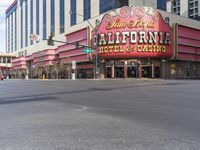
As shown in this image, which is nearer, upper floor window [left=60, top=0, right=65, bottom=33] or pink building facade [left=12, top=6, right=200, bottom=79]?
pink building facade [left=12, top=6, right=200, bottom=79]

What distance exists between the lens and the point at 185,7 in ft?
314

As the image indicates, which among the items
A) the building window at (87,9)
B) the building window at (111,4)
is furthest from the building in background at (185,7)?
the building window at (111,4)

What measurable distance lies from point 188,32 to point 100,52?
19.8 meters

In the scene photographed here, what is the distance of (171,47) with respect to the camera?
45.1 meters

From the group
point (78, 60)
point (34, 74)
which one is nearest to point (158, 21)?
point (78, 60)

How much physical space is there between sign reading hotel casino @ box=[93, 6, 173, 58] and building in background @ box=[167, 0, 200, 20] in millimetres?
56316

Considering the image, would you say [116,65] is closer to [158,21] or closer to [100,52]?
[100,52]

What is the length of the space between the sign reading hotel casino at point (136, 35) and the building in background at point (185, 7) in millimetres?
56316

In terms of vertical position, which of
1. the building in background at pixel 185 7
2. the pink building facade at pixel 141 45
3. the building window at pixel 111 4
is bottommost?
the pink building facade at pixel 141 45

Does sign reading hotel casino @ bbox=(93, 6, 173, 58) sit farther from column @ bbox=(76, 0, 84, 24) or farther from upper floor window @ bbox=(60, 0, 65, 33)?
upper floor window @ bbox=(60, 0, 65, 33)

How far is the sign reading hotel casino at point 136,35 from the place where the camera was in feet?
140

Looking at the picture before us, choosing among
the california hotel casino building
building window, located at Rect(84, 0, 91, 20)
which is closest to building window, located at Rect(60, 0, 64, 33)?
the california hotel casino building

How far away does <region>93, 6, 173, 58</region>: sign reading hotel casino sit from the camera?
140ft

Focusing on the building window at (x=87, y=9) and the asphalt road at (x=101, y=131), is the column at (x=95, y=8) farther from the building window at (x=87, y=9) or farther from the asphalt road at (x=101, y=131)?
the asphalt road at (x=101, y=131)
